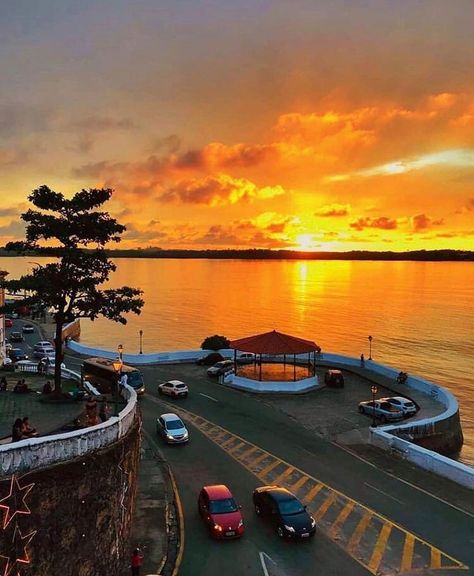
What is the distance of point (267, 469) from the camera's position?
2705 cm

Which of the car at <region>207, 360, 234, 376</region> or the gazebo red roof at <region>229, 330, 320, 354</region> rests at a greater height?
the gazebo red roof at <region>229, 330, 320, 354</region>

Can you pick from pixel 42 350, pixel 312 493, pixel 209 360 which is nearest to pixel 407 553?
pixel 312 493

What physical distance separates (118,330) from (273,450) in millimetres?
92398

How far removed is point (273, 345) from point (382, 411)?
11858mm

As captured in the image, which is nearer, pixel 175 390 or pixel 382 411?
pixel 382 411

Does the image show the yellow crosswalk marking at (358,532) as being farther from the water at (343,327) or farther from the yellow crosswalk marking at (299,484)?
the water at (343,327)

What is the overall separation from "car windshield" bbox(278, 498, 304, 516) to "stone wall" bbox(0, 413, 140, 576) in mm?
6014

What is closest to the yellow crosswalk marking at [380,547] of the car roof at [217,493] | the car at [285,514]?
the car at [285,514]

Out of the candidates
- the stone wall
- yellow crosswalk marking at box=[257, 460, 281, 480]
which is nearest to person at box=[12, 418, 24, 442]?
the stone wall

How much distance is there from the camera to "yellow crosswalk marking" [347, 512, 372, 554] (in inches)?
786

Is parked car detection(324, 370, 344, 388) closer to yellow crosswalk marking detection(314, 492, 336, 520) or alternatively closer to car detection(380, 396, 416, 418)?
car detection(380, 396, 416, 418)

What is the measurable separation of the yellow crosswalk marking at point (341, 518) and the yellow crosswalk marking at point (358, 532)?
64 centimetres

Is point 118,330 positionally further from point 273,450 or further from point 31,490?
point 31,490

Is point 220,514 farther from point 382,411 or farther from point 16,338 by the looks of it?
point 16,338
